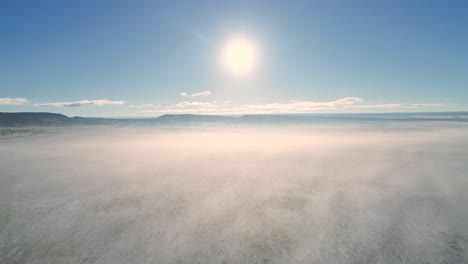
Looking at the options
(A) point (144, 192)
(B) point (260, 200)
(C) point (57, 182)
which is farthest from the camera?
(C) point (57, 182)

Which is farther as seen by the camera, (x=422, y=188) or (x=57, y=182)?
(x=57, y=182)

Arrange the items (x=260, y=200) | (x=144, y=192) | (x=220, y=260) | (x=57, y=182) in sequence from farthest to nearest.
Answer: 1. (x=57, y=182)
2. (x=144, y=192)
3. (x=260, y=200)
4. (x=220, y=260)

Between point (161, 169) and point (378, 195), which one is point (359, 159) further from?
point (161, 169)

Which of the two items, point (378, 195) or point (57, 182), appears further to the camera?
point (57, 182)

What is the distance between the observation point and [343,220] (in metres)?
7.31

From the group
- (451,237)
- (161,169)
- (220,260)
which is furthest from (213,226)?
(161,169)

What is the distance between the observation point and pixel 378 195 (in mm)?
9344

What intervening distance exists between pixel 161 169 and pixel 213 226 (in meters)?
8.01

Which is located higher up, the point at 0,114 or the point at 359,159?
the point at 0,114

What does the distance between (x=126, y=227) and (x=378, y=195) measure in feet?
29.9

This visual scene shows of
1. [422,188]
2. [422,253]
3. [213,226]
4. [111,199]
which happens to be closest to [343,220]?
[422,253]

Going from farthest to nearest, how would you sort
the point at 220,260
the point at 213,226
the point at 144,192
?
the point at 144,192, the point at 213,226, the point at 220,260

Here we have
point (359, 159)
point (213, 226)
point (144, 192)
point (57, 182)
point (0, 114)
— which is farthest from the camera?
point (0, 114)

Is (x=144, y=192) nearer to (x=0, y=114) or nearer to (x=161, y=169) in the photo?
(x=161, y=169)
